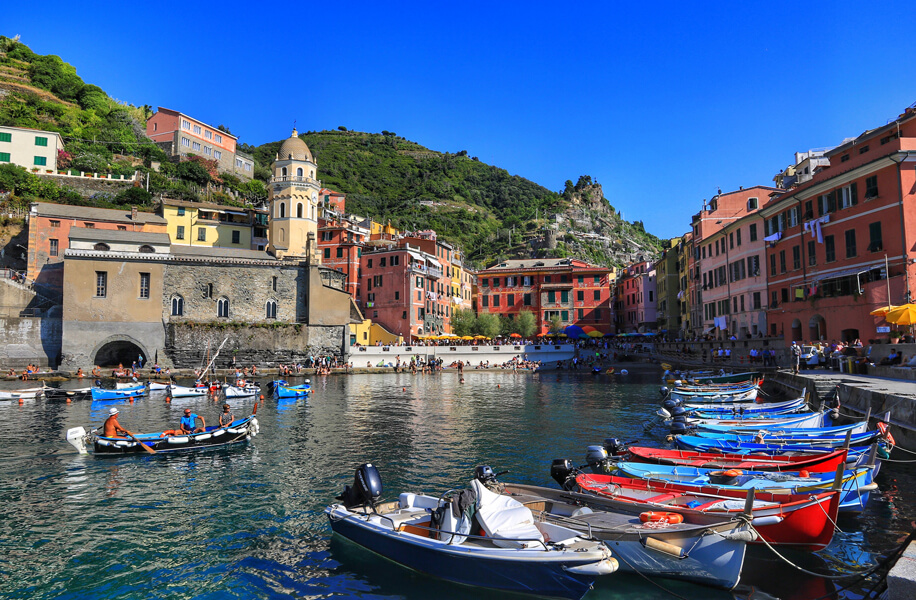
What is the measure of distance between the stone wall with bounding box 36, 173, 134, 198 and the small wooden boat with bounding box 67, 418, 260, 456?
5563 cm

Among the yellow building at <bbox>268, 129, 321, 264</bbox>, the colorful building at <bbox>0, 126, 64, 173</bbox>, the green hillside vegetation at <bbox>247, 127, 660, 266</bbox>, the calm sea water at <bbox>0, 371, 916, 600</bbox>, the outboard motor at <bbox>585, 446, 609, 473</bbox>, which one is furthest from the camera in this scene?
the green hillside vegetation at <bbox>247, 127, 660, 266</bbox>

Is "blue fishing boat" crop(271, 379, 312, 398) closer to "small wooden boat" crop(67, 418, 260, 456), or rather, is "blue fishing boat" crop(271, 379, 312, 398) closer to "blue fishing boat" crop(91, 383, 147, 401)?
"blue fishing boat" crop(91, 383, 147, 401)

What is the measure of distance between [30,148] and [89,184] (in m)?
7.12

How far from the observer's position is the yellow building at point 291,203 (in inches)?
2477

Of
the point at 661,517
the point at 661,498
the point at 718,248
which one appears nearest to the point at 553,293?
the point at 718,248

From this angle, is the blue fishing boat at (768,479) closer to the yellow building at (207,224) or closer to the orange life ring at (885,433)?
the orange life ring at (885,433)

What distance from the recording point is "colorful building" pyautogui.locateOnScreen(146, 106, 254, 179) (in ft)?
267

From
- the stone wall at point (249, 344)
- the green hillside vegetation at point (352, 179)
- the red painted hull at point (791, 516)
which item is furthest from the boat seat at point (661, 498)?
the green hillside vegetation at point (352, 179)

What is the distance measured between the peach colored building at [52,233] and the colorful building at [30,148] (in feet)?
40.5

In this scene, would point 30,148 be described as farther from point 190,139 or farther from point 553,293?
point 553,293

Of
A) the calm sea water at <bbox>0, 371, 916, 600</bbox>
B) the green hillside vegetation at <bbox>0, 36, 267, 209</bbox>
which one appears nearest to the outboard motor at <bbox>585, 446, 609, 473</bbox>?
the calm sea water at <bbox>0, 371, 916, 600</bbox>

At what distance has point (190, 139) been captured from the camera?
3273 inches

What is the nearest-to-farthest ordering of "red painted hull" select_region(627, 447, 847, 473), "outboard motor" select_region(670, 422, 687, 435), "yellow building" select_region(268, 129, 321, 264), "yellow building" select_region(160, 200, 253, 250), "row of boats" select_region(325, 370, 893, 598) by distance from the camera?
"row of boats" select_region(325, 370, 893, 598)
"red painted hull" select_region(627, 447, 847, 473)
"outboard motor" select_region(670, 422, 687, 435)
"yellow building" select_region(160, 200, 253, 250)
"yellow building" select_region(268, 129, 321, 264)

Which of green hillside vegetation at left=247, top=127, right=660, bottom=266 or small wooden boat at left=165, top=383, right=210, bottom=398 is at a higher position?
green hillside vegetation at left=247, top=127, right=660, bottom=266
